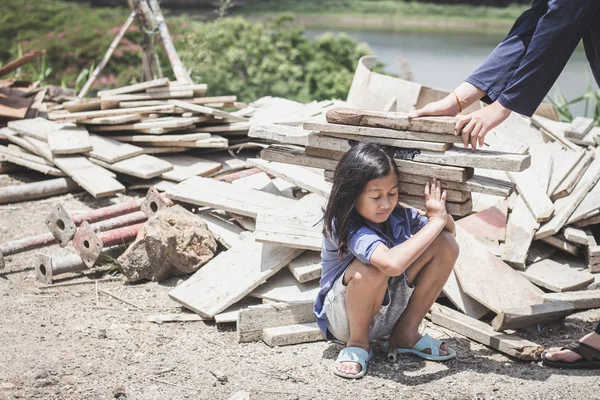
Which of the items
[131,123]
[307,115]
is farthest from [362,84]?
[131,123]

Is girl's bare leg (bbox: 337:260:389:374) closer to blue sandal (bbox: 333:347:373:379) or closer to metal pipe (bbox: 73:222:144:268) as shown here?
blue sandal (bbox: 333:347:373:379)

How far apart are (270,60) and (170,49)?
336 centimetres

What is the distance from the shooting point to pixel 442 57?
1478cm

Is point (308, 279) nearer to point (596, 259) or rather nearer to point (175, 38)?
point (596, 259)

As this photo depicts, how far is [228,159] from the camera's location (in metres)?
6.48

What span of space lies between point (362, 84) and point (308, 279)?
2.64m

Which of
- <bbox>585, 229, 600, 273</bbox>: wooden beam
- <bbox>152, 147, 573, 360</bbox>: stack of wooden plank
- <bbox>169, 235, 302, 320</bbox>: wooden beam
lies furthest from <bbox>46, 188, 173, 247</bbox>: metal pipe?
<bbox>585, 229, 600, 273</bbox>: wooden beam

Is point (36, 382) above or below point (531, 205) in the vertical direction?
below

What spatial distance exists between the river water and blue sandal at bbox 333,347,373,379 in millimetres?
7948

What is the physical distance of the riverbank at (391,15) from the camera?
19.0 meters

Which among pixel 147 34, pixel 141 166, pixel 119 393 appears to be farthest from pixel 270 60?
pixel 119 393

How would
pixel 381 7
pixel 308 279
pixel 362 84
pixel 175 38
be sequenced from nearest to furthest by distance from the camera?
pixel 308 279 → pixel 362 84 → pixel 175 38 → pixel 381 7

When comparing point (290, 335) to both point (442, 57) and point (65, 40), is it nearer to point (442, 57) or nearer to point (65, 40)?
point (65, 40)

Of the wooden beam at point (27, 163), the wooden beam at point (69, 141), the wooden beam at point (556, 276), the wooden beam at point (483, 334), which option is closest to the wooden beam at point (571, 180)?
the wooden beam at point (556, 276)
